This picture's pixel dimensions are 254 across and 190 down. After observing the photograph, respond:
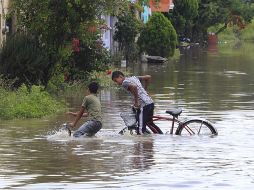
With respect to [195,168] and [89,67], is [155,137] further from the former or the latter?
[89,67]

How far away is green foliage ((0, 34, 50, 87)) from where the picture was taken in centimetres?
2753

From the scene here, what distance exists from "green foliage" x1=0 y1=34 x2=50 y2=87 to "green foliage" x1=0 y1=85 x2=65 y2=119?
2.75 m

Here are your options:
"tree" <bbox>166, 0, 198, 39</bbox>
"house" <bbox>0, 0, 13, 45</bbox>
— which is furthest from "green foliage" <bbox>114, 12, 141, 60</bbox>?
"house" <bbox>0, 0, 13, 45</bbox>

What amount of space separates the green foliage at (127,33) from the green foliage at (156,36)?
244cm

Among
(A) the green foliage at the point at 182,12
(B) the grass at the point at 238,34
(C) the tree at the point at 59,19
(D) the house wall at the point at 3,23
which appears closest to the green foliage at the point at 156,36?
(A) the green foliage at the point at 182,12

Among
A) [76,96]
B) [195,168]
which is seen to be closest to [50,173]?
[195,168]

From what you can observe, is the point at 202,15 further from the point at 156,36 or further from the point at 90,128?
the point at 90,128

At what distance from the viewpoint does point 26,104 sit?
902 inches

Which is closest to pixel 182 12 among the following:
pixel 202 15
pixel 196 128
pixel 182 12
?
pixel 182 12

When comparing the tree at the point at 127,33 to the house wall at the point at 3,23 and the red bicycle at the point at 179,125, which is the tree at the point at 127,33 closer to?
the house wall at the point at 3,23

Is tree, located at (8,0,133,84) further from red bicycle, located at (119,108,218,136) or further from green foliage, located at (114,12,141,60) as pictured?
green foliage, located at (114,12,141,60)

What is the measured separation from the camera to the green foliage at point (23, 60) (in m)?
27.5

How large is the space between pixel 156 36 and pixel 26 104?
1439 inches

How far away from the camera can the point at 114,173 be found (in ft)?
43.7
